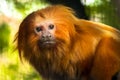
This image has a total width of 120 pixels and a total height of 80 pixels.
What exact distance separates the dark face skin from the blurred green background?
149 centimetres

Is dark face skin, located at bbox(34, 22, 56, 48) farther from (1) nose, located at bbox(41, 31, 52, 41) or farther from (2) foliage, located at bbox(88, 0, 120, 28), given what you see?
(2) foliage, located at bbox(88, 0, 120, 28)

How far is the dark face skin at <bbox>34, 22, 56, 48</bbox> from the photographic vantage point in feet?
10.7

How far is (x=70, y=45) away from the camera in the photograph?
345cm

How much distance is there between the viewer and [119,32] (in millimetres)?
3564

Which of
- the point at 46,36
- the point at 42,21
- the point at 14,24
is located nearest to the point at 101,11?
the point at 14,24

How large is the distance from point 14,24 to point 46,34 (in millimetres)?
2410

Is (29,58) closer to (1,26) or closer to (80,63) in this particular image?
(80,63)

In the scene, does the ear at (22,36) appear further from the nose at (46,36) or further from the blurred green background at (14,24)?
the blurred green background at (14,24)

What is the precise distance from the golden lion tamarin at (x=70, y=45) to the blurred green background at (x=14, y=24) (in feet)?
4.28

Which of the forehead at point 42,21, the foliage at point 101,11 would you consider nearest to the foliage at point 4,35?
the foliage at point 101,11

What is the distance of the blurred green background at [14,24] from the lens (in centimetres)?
485

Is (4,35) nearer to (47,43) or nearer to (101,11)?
(101,11)

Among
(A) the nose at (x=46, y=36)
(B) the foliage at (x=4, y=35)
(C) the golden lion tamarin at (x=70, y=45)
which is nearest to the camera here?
(A) the nose at (x=46, y=36)

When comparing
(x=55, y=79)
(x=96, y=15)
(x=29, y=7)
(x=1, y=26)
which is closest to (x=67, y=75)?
(x=55, y=79)
